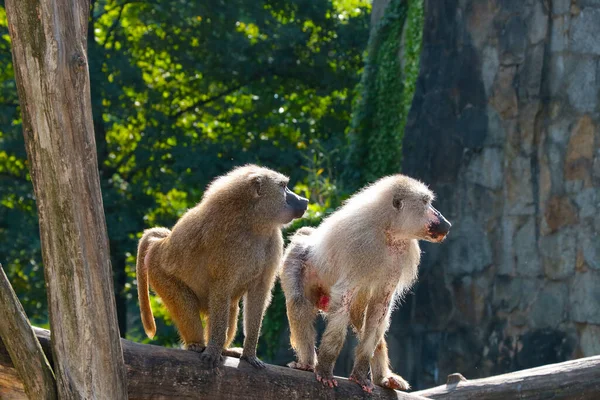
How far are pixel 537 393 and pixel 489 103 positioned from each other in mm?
4679

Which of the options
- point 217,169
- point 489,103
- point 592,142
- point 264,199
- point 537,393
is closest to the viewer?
point 264,199

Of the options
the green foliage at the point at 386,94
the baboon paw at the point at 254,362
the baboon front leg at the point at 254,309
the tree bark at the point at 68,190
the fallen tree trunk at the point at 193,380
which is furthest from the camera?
the green foliage at the point at 386,94

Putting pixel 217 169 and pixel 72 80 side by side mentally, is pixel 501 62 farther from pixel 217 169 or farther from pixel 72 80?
pixel 72 80

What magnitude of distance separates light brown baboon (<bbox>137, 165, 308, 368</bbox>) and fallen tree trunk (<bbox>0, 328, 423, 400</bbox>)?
14 cm

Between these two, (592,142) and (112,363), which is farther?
(592,142)

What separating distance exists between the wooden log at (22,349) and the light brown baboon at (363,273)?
5.66 feet

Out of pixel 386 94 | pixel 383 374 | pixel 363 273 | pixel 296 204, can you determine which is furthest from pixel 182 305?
pixel 386 94

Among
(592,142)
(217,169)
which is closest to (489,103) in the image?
(592,142)

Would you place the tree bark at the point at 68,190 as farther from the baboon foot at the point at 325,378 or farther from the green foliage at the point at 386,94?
the green foliage at the point at 386,94

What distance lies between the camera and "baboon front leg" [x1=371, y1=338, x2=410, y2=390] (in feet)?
17.8

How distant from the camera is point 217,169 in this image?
1306cm

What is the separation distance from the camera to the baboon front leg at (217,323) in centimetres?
483

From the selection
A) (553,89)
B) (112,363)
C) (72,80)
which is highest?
(553,89)

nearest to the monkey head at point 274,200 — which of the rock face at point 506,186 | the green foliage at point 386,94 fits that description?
the rock face at point 506,186
